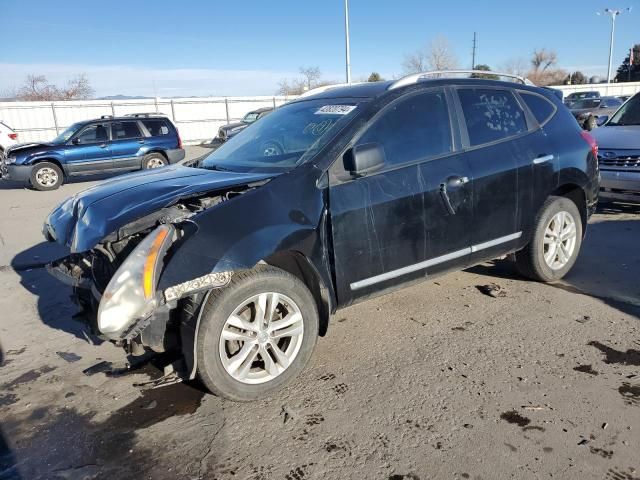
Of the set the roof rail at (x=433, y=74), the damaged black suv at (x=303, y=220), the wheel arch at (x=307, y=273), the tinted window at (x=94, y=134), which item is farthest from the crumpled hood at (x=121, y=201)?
the tinted window at (x=94, y=134)

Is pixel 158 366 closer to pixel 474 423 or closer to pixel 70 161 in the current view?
pixel 474 423

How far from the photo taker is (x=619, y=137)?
7.46 metres

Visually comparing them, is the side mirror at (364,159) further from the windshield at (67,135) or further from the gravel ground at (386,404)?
the windshield at (67,135)

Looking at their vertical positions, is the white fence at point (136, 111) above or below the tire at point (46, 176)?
above

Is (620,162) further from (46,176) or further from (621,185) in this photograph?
(46,176)

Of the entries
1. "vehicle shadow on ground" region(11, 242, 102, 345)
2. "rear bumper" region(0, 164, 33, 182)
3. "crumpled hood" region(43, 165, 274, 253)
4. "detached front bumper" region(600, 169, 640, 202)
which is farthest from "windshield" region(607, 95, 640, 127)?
"rear bumper" region(0, 164, 33, 182)

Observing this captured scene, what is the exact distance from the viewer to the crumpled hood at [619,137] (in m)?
7.15

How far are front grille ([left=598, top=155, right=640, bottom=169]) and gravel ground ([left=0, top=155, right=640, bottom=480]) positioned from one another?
10.9 feet

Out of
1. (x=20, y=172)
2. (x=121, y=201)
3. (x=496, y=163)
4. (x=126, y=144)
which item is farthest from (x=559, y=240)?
(x=20, y=172)

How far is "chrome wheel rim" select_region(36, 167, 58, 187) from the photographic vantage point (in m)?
13.3

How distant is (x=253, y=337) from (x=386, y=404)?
0.88 meters

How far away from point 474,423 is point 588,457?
0.56 m

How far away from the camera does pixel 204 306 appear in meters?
2.82

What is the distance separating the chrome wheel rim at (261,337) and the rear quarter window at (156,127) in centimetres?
1298
